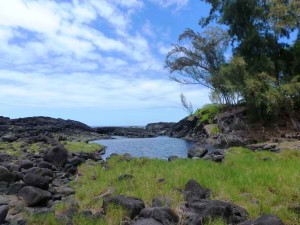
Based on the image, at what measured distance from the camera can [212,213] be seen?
8477 millimetres

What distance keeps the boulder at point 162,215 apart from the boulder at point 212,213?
27 cm

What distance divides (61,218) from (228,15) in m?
34.8

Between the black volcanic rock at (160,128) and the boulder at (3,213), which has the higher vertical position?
the black volcanic rock at (160,128)

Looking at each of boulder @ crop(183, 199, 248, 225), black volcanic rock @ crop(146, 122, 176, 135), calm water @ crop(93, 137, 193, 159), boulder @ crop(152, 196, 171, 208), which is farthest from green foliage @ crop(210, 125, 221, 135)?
black volcanic rock @ crop(146, 122, 176, 135)

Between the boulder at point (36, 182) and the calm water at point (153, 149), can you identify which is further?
the calm water at point (153, 149)

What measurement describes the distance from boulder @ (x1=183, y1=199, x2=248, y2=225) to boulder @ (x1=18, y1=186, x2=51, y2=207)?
4638 millimetres

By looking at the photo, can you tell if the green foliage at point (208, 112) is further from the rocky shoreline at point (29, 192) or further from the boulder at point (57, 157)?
the rocky shoreline at point (29, 192)

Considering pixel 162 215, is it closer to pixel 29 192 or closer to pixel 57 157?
pixel 29 192

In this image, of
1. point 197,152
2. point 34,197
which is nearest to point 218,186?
point 34,197

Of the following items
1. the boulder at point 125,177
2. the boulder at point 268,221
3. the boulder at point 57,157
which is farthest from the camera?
the boulder at point 57,157

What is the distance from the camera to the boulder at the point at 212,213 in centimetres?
834

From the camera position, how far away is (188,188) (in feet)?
36.7

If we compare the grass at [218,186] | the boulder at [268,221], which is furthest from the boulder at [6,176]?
the boulder at [268,221]

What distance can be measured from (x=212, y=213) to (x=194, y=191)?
8.01 feet
